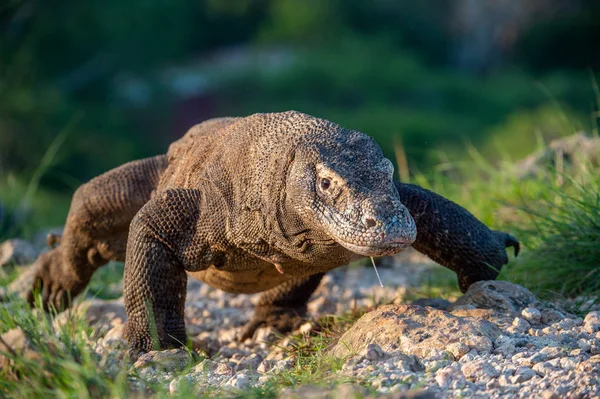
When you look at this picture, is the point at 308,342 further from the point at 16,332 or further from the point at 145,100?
the point at 145,100

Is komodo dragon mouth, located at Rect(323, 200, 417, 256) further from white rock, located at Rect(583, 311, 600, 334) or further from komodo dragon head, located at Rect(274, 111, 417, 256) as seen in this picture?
white rock, located at Rect(583, 311, 600, 334)

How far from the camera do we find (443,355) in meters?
4.26

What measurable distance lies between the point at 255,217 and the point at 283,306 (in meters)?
1.63

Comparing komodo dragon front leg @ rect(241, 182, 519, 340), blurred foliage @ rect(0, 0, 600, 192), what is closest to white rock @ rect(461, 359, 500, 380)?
komodo dragon front leg @ rect(241, 182, 519, 340)

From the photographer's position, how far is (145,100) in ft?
96.7

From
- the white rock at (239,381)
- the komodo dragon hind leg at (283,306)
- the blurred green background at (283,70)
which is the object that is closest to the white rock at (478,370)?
the white rock at (239,381)

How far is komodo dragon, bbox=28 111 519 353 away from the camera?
4309 mm

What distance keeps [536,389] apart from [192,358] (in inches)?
72.0

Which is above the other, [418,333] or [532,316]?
[418,333]

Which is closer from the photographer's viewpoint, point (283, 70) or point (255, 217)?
point (255, 217)

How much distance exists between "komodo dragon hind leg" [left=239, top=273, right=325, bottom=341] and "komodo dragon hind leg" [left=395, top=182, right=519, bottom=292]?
3.72ft

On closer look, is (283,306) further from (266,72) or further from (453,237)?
(266,72)

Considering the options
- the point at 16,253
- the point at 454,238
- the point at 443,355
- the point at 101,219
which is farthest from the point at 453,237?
the point at 16,253

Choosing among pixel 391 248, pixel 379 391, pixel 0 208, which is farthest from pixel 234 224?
pixel 0 208
